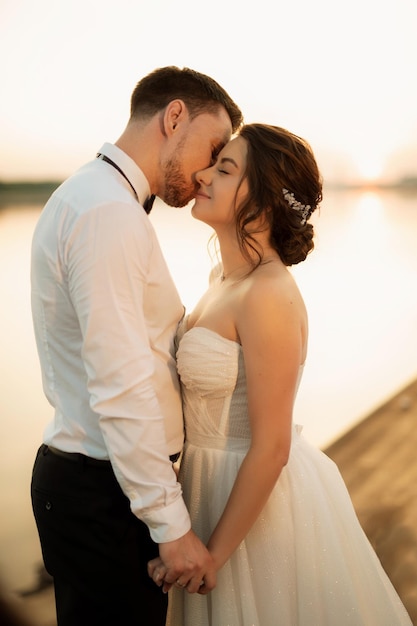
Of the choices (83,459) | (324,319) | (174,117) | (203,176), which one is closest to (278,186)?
(203,176)

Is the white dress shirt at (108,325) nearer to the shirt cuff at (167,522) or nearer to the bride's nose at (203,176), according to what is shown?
the shirt cuff at (167,522)

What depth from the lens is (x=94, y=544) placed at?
139 centimetres

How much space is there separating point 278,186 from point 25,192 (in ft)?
3.87

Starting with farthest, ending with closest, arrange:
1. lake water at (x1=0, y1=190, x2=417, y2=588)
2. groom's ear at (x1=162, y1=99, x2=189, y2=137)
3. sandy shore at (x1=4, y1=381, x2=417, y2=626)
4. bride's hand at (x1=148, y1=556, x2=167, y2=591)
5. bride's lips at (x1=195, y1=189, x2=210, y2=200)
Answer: lake water at (x1=0, y1=190, x2=417, y2=588) < sandy shore at (x1=4, y1=381, x2=417, y2=626) < bride's lips at (x1=195, y1=189, x2=210, y2=200) < groom's ear at (x1=162, y1=99, x2=189, y2=137) < bride's hand at (x1=148, y1=556, x2=167, y2=591)

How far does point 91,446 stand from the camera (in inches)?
54.1

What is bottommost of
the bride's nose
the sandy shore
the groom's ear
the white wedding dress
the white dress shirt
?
the sandy shore

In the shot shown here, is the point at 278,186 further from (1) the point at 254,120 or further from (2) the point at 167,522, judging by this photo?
(1) the point at 254,120

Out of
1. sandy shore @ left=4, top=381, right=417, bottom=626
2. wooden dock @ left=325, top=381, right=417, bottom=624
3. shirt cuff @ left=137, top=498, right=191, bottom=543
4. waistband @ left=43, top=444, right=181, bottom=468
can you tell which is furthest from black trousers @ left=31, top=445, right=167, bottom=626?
wooden dock @ left=325, top=381, right=417, bottom=624

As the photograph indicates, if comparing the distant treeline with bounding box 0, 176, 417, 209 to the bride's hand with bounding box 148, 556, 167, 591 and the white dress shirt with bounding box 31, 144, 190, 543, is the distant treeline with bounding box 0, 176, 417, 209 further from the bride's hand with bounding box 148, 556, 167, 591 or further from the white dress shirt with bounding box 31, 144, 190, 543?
the bride's hand with bounding box 148, 556, 167, 591

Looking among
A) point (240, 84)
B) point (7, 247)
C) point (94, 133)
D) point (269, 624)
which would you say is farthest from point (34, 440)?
→ point (240, 84)

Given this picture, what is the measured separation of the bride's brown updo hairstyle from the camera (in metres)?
1.55

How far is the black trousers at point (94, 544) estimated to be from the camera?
4.51 feet

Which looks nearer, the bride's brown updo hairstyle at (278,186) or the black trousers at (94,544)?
the black trousers at (94,544)

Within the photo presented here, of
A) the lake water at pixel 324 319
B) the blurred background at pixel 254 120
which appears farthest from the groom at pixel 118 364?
the lake water at pixel 324 319
